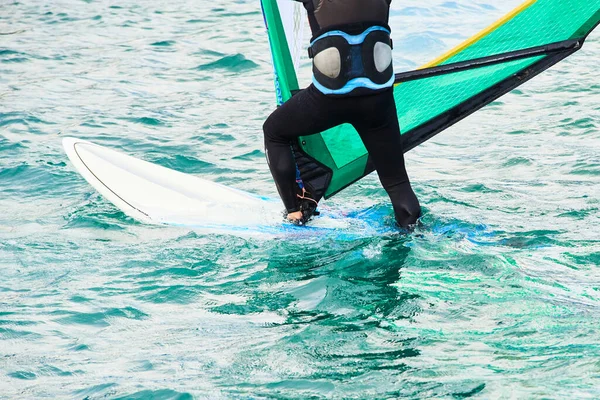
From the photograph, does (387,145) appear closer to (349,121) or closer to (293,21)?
(349,121)

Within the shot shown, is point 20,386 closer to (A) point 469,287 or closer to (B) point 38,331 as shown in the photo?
(B) point 38,331

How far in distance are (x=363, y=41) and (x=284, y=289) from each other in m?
1.43

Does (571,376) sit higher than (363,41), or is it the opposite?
(363,41)

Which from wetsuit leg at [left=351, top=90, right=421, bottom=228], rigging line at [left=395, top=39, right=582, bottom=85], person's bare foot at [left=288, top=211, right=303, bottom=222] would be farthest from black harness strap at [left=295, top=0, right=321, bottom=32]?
person's bare foot at [left=288, top=211, right=303, bottom=222]

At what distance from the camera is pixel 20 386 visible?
3656 millimetres

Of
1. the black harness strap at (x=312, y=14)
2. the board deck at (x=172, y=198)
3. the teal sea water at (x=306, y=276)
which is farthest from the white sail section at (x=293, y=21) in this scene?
the teal sea water at (x=306, y=276)

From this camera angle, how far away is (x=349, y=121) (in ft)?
15.7

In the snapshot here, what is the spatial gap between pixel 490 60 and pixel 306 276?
1.85 m

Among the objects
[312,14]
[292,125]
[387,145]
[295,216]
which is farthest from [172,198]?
[312,14]

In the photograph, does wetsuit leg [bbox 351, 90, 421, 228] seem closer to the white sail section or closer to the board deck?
the board deck

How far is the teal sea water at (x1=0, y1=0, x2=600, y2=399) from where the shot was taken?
3492mm

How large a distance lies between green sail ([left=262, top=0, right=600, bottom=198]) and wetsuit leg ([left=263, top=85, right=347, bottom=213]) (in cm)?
44

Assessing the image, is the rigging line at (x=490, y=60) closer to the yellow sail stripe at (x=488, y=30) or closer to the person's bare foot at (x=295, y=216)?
the yellow sail stripe at (x=488, y=30)

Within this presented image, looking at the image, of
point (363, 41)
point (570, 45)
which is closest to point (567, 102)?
point (570, 45)
